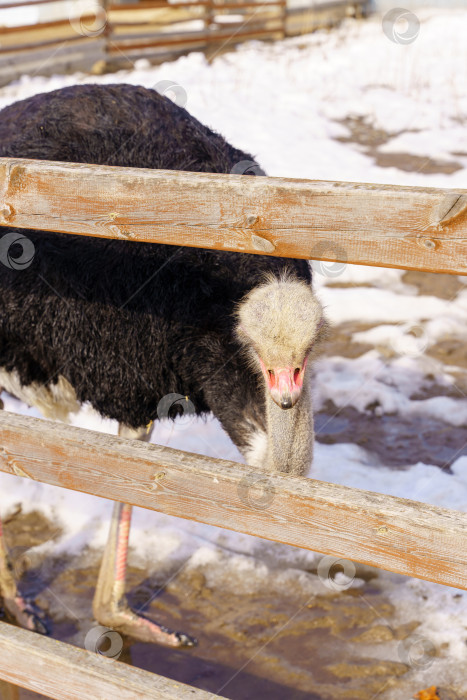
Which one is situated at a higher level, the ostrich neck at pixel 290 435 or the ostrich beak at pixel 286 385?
the ostrich beak at pixel 286 385

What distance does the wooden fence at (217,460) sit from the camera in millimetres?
1812

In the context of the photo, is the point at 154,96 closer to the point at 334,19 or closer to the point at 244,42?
the point at 244,42

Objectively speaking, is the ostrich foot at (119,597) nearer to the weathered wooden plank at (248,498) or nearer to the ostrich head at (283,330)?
the weathered wooden plank at (248,498)

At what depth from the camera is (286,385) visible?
7.48 ft

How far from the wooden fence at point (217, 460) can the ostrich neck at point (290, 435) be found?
1.33 feet

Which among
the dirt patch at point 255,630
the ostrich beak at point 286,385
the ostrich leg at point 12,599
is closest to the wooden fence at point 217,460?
the ostrich beak at point 286,385

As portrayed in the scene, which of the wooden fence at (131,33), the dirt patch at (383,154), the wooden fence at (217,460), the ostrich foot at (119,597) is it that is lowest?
the ostrich foot at (119,597)

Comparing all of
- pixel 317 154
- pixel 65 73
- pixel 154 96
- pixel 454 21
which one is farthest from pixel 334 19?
pixel 154 96

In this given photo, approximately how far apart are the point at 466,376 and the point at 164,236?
389cm

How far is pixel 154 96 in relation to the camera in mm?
3660

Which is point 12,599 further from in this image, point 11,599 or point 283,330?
point 283,330

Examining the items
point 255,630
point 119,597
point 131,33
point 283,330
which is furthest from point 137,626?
point 131,33

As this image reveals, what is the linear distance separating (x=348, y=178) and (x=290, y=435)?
6571mm

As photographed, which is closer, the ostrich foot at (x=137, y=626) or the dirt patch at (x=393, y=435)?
the ostrich foot at (x=137, y=626)
